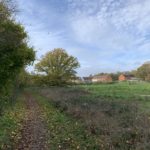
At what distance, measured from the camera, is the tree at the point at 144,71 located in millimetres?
127812

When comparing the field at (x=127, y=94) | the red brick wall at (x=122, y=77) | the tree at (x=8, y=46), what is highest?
the red brick wall at (x=122, y=77)

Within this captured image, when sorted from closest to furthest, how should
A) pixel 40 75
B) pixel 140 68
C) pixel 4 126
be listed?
pixel 4 126
pixel 40 75
pixel 140 68

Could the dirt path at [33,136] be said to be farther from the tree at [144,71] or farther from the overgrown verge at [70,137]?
the tree at [144,71]

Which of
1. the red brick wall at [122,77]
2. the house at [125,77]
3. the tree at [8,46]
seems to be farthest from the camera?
the house at [125,77]

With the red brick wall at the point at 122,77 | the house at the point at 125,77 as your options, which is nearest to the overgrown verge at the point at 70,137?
the red brick wall at the point at 122,77

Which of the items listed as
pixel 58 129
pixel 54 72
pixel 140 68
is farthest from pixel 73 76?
pixel 58 129

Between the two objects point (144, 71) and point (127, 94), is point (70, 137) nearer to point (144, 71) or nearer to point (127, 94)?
point (127, 94)

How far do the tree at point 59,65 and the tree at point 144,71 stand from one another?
169 ft

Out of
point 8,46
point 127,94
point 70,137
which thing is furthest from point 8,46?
point 127,94

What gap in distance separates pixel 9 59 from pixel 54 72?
65910mm

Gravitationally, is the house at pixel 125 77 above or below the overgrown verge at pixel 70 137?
above

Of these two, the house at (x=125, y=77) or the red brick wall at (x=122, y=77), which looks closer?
the red brick wall at (x=122, y=77)

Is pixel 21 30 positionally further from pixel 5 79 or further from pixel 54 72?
pixel 54 72

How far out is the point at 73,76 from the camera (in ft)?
270
